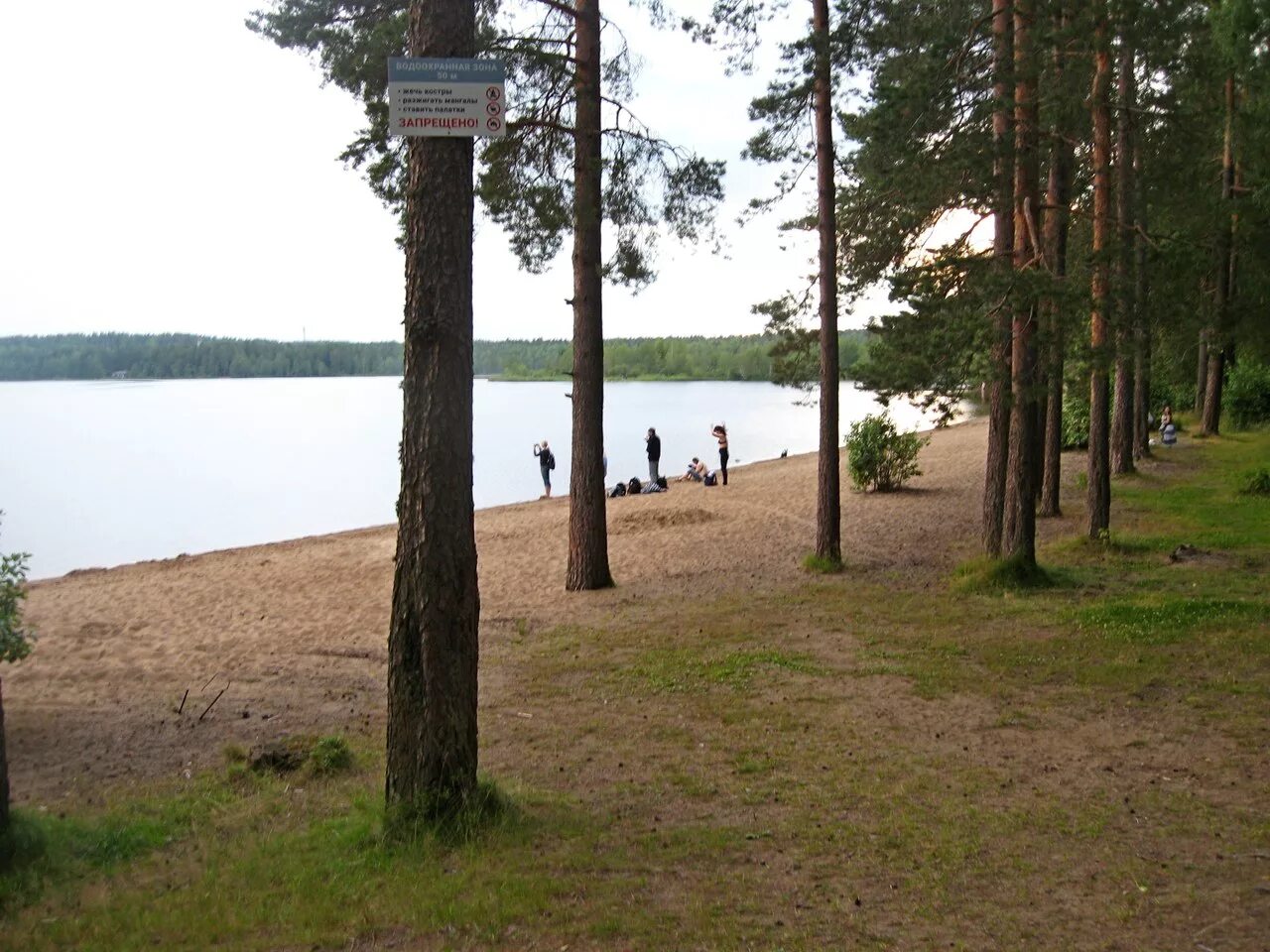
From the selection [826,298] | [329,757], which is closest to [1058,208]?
[826,298]

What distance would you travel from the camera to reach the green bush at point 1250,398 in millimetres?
29500

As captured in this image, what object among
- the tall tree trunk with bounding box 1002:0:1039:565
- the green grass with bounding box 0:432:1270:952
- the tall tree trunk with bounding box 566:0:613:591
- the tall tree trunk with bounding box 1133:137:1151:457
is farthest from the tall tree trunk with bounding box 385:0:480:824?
the tall tree trunk with bounding box 1133:137:1151:457

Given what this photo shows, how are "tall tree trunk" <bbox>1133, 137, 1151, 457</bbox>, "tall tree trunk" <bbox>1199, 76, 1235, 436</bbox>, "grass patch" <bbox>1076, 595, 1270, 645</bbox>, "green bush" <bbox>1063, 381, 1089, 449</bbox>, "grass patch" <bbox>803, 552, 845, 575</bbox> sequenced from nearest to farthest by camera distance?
"grass patch" <bbox>1076, 595, 1270, 645</bbox>, "tall tree trunk" <bbox>1133, 137, 1151, 457</bbox>, "grass patch" <bbox>803, 552, 845, 575</bbox>, "tall tree trunk" <bbox>1199, 76, 1235, 436</bbox>, "green bush" <bbox>1063, 381, 1089, 449</bbox>

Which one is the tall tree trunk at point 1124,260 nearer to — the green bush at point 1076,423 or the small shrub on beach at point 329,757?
the green bush at point 1076,423

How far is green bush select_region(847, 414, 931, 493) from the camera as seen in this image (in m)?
20.5

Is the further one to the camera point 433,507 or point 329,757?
point 329,757

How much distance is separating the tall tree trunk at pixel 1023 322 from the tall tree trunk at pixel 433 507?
669 centimetres

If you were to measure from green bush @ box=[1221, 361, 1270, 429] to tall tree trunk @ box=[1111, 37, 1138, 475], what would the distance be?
429 inches

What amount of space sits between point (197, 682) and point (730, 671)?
4267 millimetres

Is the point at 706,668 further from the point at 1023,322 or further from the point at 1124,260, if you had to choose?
the point at 1124,260

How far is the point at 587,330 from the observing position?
1205 centimetres

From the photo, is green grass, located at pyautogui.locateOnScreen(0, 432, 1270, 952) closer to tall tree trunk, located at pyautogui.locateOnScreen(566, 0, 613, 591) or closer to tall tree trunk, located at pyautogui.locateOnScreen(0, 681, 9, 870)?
tall tree trunk, located at pyautogui.locateOnScreen(0, 681, 9, 870)

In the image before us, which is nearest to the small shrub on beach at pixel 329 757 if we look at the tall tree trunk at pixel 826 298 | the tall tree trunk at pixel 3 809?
the tall tree trunk at pixel 3 809

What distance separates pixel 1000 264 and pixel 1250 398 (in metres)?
23.2
